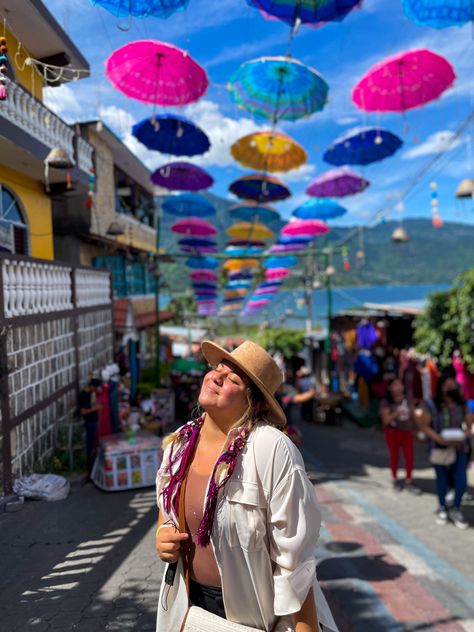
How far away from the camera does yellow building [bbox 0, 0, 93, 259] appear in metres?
7.48

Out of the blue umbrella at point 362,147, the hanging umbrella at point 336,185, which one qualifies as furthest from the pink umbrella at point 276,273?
the blue umbrella at point 362,147

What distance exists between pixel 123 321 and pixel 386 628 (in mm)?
9417

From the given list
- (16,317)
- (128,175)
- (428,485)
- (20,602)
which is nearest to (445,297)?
(428,485)

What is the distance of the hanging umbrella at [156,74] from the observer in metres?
6.83

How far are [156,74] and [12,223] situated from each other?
418 centimetres

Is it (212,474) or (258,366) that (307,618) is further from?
(258,366)

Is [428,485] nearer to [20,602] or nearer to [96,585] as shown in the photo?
[96,585]

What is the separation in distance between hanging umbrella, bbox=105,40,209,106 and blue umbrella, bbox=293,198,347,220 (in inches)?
305

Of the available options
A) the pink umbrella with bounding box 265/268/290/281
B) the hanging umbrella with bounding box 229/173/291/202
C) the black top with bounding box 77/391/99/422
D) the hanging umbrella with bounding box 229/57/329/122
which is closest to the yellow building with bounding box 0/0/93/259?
the hanging umbrella with bounding box 229/57/329/122

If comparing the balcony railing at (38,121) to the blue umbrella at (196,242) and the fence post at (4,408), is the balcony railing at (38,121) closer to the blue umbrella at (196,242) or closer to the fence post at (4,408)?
the fence post at (4,408)

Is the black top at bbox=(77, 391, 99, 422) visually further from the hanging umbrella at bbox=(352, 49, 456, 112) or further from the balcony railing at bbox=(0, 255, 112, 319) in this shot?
the hanging umbrella at bbox=(352, 49, 456, 112)

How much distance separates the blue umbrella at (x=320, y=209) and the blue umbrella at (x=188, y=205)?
3168 millimetres

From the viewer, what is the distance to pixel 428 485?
8.01 meters

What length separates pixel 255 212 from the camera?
16406mm
